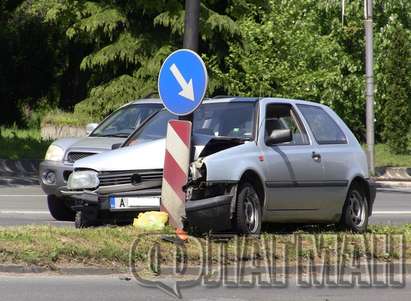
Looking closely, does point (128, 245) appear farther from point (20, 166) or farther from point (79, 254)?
point (20, 166)

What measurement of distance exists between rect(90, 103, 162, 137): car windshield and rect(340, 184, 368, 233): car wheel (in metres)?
3.72

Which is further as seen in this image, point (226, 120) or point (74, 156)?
point (74, 156)

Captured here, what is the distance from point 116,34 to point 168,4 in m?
2.90

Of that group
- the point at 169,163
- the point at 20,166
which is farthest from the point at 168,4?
the point at 169,163

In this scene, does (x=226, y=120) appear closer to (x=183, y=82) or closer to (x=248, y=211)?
(x=183, y=82)

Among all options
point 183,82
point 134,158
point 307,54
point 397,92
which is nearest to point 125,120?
point 134,158

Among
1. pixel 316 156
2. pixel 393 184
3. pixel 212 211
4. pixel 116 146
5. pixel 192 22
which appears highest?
pixel 192 22

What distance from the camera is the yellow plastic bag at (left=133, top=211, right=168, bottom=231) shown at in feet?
34.4

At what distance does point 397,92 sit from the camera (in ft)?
112

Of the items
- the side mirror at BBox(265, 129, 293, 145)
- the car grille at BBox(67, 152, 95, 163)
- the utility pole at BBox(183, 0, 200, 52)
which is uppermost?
the utility pole at BBox(183, 0, 200, 52)

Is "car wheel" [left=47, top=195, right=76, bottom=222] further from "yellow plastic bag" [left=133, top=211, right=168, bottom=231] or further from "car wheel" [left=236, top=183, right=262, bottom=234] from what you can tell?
"car wheel" [left=236, top=183, right=262, bottom=234]

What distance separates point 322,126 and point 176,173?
2869 mm

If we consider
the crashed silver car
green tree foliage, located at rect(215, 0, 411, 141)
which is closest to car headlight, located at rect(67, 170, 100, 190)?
the crashed silver car

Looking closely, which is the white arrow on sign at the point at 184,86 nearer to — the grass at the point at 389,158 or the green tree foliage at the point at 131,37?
the green tree foliage at the point at 131,37
